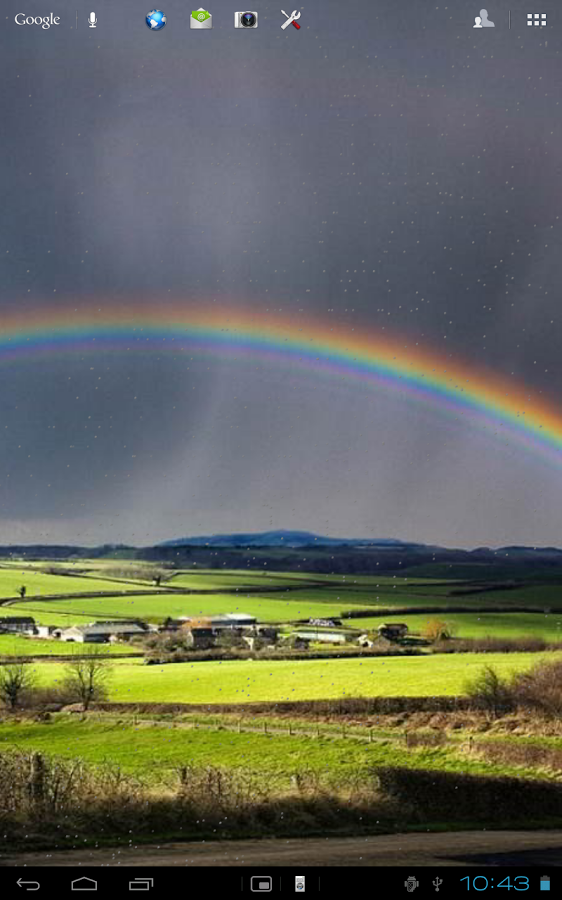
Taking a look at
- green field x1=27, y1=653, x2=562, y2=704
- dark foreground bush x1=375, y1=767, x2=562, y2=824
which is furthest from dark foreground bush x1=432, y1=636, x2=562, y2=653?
dark foreground bush x1=375, y1=767, x2=562, y2=824

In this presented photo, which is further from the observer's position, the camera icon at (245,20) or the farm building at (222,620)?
the farm building at (222,620)

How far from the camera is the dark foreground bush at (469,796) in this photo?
1081 centimetres

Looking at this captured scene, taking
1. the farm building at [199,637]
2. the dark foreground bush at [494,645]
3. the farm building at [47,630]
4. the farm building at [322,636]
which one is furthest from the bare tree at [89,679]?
the dark foreground bush at [494,645]

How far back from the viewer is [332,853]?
767 centimetres

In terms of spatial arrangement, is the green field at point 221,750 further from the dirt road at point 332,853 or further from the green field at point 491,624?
the green field at point 491,624

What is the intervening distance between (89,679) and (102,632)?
0.88 m

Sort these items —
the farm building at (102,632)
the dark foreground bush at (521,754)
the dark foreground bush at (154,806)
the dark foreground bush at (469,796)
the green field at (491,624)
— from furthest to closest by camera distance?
the green field at (491,624) → the farm building at (102,632) → the dark foreground bush at (521,754) → the dark foreground bush at (469,796) → the dark foreground bush at (154,806)

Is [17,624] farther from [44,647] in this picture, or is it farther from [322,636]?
[322,636]

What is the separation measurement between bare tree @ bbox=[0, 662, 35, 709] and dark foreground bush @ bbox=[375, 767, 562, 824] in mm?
5268

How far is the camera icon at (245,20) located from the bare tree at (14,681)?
9417 millimetres

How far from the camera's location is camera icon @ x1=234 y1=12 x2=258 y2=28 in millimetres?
7539

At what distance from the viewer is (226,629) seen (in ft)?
45.9
